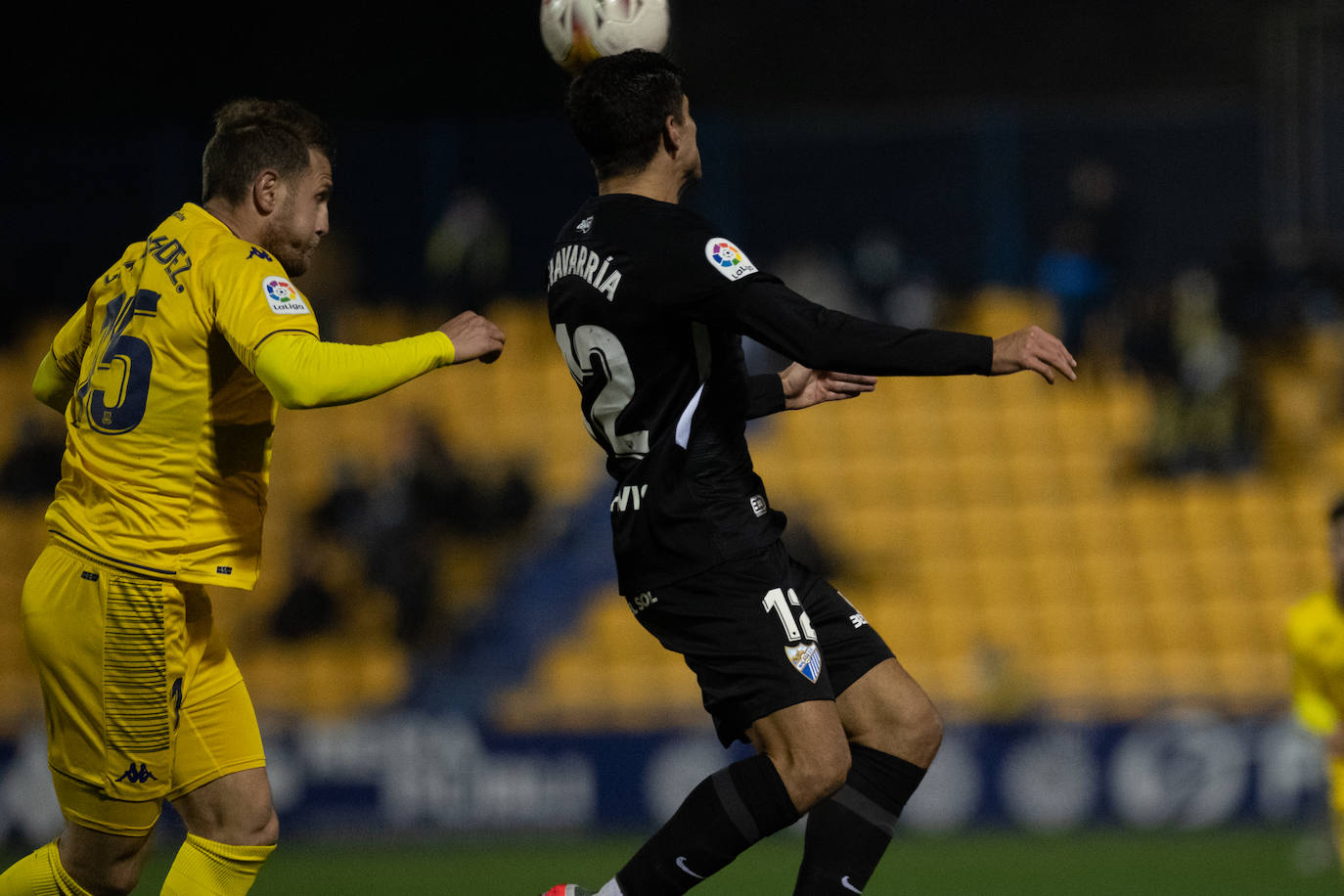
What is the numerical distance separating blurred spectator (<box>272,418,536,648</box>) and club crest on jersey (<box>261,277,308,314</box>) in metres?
6.87

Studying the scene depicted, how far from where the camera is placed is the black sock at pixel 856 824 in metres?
3.96

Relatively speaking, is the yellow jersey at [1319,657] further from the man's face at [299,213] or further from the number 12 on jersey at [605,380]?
the man's face at [299,213]

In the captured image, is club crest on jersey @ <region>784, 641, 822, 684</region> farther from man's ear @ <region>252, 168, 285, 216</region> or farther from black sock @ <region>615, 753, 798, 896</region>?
man's ear @ <region>252, 168, 285, 216</region>

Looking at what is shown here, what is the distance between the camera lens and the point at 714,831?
3734mm

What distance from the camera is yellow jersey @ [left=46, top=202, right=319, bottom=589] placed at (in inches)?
149

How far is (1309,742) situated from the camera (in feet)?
30.8

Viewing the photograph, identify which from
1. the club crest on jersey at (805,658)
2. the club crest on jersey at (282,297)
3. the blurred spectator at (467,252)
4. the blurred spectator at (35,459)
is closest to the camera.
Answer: the club crest on jersey at (282,297)

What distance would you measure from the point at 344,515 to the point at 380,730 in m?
1.69

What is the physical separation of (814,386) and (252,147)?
4.99 feet

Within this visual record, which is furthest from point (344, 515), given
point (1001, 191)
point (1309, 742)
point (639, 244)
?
point (639, 244)

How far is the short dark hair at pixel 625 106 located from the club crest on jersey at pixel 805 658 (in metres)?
1.19

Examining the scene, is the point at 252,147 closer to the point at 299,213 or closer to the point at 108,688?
the point at 299,213

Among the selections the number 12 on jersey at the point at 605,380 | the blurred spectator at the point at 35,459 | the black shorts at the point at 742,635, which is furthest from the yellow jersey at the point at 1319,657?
the blurred spectator at the point at 35,459

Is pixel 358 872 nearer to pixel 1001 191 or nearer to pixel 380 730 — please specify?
pixel 380 730
